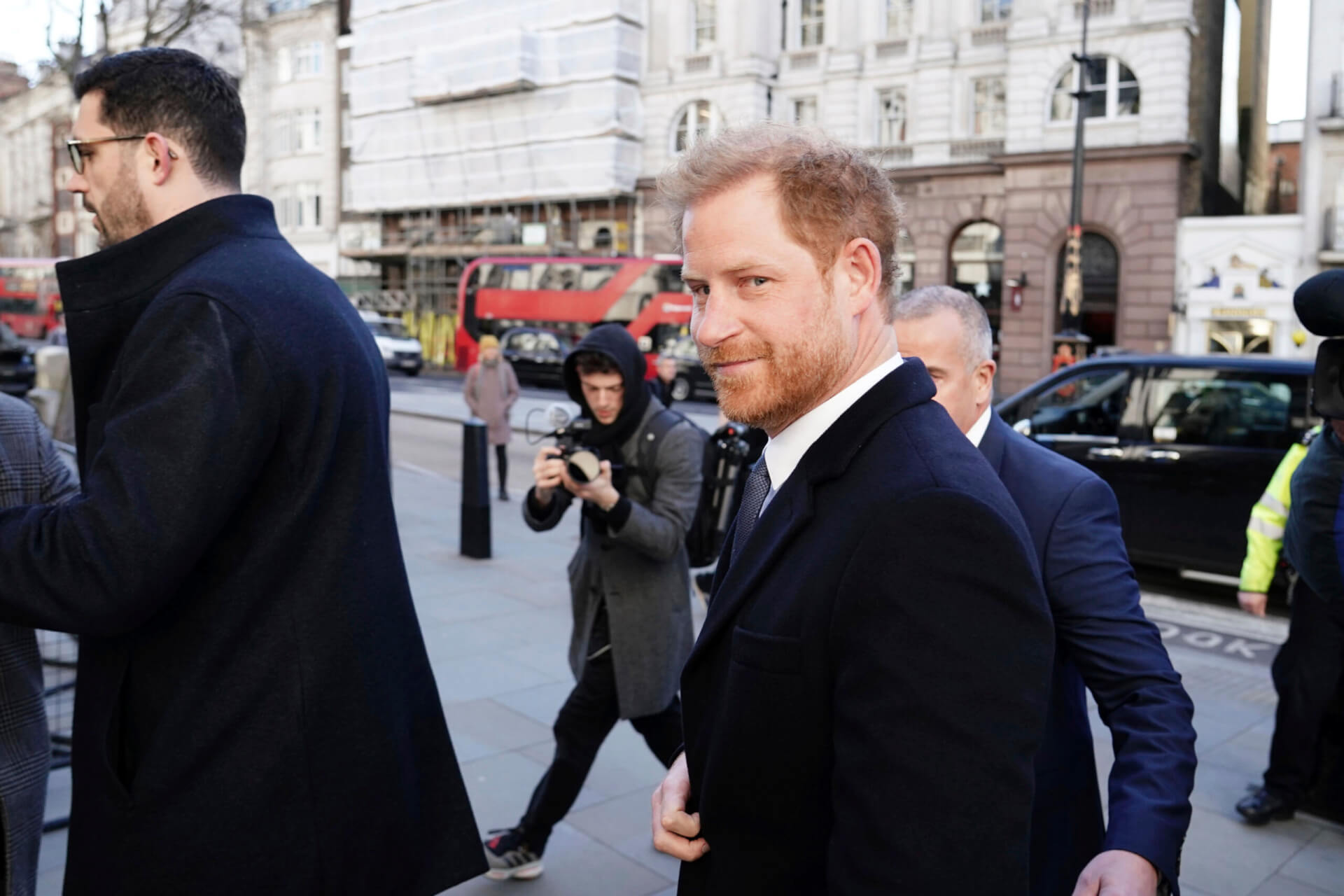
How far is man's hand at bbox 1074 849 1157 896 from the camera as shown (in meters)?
1.71

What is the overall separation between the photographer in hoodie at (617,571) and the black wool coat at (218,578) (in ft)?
5.59

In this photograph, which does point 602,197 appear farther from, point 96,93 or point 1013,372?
point 96,93

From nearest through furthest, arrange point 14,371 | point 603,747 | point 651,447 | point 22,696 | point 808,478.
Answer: point 808,478, point 22,696, point 651,447, point 603,747, point 14,371

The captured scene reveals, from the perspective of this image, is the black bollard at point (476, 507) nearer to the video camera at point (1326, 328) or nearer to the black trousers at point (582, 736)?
the black trousers at point (582, 736)

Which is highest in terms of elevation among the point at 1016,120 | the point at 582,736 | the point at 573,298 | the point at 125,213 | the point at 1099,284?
the point at 1016,120

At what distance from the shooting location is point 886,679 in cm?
122

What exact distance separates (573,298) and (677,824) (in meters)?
35.3

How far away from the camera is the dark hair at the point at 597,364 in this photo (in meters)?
3.97

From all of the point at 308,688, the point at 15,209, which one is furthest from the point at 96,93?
the point at 15,209

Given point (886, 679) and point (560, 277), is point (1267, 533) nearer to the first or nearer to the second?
point (886, 679)

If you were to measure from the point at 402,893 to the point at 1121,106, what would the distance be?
3249cm

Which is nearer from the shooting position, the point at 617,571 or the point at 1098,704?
the point at 1098,704

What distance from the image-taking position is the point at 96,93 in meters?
1.99

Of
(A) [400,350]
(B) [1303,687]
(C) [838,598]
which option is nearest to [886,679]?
(C) [838,598]
